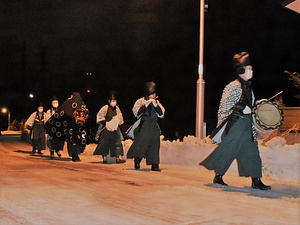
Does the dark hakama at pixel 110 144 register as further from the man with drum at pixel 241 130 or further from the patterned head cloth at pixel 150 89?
the man with drum at pixel 241 130

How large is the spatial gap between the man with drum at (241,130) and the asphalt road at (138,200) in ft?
1.08

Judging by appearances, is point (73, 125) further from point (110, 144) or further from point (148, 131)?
point (148, 131)

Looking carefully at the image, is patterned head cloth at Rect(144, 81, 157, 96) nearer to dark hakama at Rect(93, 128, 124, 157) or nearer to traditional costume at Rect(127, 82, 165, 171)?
traditional costume at Rect(127, 82, 165, 171)

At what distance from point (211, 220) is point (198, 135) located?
697 cm

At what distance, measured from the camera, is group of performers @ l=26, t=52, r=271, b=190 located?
6691 millimetres

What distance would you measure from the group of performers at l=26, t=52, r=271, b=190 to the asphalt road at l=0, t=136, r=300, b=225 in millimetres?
482

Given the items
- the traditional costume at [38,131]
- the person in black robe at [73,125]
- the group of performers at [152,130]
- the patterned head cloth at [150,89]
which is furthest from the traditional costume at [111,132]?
the traditional costume at [38,131]

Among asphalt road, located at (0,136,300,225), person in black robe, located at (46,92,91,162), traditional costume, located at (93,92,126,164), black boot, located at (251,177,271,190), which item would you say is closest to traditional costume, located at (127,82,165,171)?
asphalt road, located at (0,136,300,225)

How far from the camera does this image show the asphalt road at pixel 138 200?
4.72 meters

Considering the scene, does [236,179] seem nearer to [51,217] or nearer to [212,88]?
[51,217]

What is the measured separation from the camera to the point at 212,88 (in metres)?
39.7

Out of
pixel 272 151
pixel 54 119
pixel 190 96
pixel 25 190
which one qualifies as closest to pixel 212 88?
pixel 190 96

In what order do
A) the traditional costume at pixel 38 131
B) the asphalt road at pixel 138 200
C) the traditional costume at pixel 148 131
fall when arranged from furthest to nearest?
the traditional costume at pixel 38 131
the traditional costume at pixel 148 131
the asphalt road at pixel 138 200

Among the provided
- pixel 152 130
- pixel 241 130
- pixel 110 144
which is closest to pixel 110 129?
pixel 110 144
